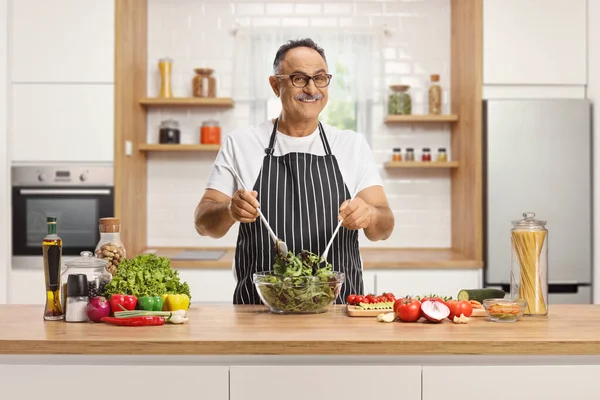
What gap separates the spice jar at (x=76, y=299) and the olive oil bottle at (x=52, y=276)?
0.04 meters

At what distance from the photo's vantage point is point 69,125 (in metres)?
4.20

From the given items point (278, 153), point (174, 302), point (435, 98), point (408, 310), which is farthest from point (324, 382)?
point (435, 98)

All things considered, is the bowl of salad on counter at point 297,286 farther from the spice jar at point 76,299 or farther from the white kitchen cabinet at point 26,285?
the white kitchen cabinet at point 26,285

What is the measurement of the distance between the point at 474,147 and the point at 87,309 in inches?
112

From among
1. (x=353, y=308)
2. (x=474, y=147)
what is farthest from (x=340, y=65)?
(x=353, y=308)

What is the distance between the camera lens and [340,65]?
16.4 feet

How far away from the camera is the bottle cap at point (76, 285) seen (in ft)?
6.77

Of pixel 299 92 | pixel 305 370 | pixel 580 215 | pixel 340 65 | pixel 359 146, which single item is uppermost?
pixel 340 65

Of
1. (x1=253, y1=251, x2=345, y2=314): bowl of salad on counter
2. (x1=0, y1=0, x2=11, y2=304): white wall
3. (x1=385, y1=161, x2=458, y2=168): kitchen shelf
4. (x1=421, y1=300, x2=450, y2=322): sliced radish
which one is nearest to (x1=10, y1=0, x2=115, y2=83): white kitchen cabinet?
(x1=0, y1=0, x2=11, y2=304): white wall

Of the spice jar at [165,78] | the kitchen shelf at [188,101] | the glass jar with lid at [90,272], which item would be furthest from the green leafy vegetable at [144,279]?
the spice jar at [165,78]

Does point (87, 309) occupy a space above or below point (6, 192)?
below

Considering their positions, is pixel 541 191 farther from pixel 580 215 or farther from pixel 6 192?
pixel 6 192

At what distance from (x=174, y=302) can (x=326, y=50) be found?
10.4ft

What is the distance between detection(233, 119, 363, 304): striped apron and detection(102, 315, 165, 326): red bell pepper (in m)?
0.72
